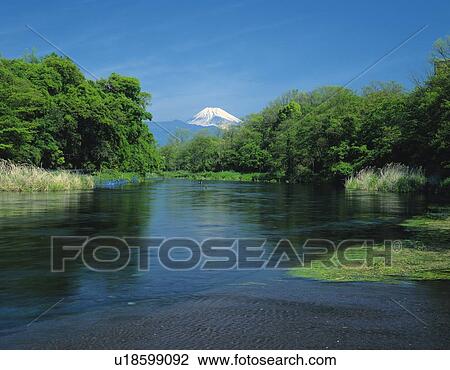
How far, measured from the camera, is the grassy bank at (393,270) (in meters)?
9.36

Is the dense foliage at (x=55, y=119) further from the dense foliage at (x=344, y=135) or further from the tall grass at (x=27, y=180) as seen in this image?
the dense foliage at (x=344, y=135)

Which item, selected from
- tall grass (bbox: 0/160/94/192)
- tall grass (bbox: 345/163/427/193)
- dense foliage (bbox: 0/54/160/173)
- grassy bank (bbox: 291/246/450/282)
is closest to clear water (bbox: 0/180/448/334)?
grassy bank (bbox: 291/246/450/282)

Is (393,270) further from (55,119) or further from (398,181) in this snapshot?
(55,119)

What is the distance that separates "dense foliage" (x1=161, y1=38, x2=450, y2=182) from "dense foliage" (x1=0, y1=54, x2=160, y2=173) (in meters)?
31.2

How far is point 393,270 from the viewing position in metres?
10.0

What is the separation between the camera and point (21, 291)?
330 inches

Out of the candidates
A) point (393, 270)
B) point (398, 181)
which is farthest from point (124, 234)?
point (398, 181)

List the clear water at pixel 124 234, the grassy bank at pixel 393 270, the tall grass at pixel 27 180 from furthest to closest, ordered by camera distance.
Answer: 1. the tall grass at pixel 27 180
2. the grassy bank at pixel 393 270
3. the clear water at pixel 124 234

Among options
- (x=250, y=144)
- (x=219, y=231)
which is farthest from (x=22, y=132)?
(x=250, y=144)

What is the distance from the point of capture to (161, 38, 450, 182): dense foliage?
156 ft

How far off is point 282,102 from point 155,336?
453ft

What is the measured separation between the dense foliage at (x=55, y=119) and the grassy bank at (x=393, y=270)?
121 feet

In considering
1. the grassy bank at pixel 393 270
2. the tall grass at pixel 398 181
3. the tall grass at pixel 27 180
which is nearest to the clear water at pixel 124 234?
the grassy bank at pixel 393 270

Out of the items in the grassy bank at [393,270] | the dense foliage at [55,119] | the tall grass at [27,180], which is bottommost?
the grassy bank at [393,270]
